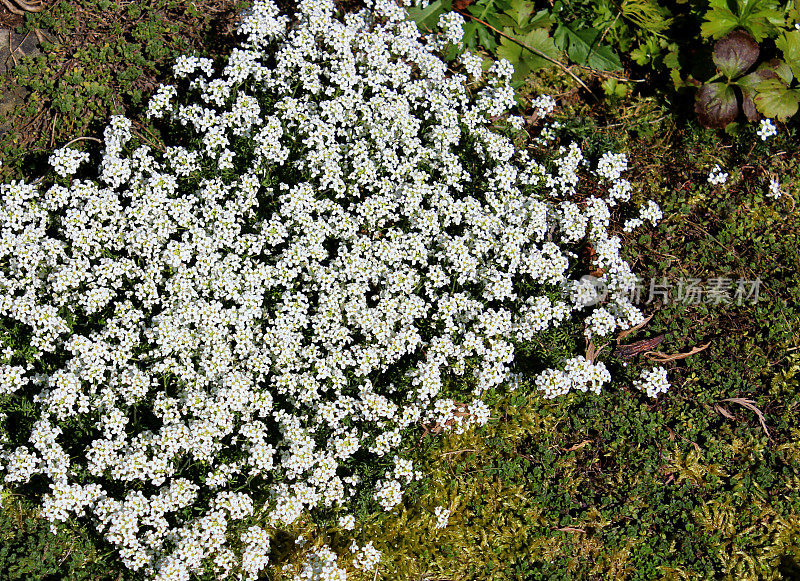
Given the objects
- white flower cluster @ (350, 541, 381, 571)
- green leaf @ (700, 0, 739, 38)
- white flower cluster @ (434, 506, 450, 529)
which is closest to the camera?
white flower cluster @ (350, 541, 381, 571)

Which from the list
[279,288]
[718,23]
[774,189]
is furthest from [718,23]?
[279,288]

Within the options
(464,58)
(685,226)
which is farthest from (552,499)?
(464,58)

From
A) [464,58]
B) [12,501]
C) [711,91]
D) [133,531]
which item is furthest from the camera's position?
[711,91]

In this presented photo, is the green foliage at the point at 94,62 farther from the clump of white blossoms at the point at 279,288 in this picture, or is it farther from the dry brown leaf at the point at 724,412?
the dry brown leaf at the point at 724,412

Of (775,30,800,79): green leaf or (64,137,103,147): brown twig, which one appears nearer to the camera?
(64,137,103,147): brown twig

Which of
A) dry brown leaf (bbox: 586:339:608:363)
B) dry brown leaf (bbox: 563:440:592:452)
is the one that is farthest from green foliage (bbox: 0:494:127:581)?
dry brown leaf (bbox: 586:339:608:363)

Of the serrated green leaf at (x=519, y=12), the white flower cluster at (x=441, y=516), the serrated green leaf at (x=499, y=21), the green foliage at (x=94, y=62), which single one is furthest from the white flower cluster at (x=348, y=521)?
the serrated green leaf at (x=519, y=12)

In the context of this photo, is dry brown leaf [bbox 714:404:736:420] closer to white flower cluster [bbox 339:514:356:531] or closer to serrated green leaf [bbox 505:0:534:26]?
white flower cluster [bbox 339:514:356:531]

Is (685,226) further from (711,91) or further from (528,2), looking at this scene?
(528,2)
